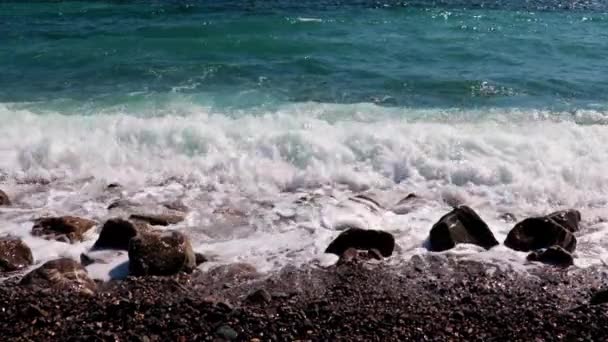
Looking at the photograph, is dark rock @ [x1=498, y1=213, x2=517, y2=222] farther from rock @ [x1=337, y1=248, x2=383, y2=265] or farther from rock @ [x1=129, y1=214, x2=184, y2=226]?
rock @ [x1=129, y1=214, x2=184, y2=226]

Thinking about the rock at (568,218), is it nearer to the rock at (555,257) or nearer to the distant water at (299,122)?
the distant water at (299,122)

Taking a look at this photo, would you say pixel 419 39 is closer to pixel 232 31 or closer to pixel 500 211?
pixel 232 31

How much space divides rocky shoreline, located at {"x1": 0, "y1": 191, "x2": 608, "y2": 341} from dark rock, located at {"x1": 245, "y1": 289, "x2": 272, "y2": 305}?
0.01 meters

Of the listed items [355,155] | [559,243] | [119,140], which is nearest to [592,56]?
[355,155]

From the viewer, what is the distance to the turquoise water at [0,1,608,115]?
47.7ft

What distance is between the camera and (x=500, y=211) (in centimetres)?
912

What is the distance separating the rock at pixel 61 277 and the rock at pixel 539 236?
491 cm

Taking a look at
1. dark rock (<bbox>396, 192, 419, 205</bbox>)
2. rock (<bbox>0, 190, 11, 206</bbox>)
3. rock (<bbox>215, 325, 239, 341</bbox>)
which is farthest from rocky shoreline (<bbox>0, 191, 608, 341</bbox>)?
dark rock (<bbox>396, 192, 419, 205</bbox>)

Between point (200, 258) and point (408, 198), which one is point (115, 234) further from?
point (408, 198)

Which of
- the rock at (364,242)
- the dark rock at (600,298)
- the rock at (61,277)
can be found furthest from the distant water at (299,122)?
the dark rock at (600,298)

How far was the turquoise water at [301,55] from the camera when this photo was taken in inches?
572

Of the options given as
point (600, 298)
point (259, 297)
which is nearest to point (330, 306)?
point (259, 297)

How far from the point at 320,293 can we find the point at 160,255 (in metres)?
1.82

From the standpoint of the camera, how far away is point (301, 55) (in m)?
18.1
